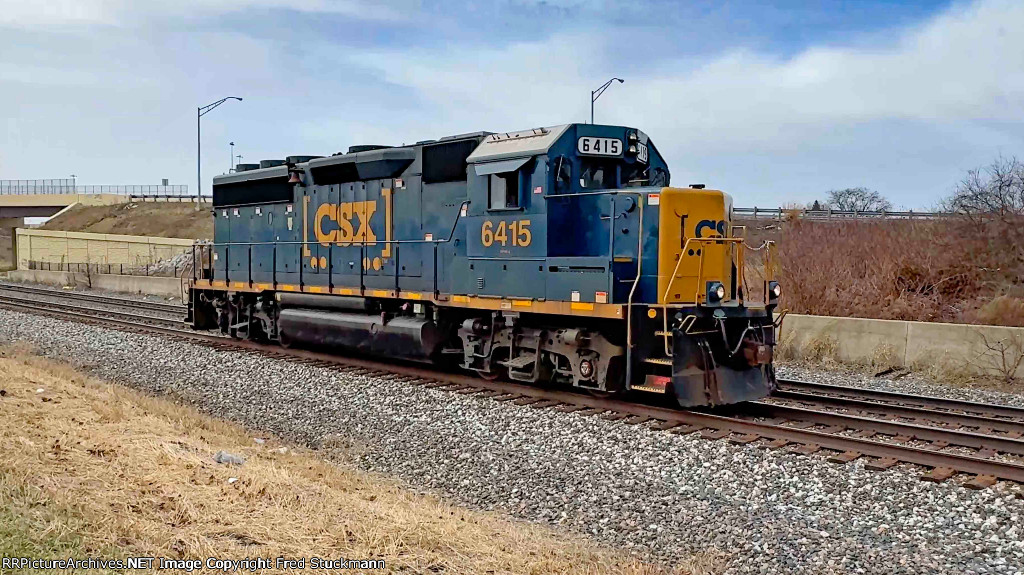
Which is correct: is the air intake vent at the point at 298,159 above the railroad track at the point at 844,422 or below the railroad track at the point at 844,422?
above

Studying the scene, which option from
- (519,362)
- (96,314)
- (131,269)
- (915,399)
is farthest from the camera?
(131,269)

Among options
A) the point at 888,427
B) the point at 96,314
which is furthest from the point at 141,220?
the point at 888,427

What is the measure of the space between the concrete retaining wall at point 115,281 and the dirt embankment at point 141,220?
14.5 m

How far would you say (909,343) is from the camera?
1287 cm

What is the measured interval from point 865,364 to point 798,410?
4.73 metres

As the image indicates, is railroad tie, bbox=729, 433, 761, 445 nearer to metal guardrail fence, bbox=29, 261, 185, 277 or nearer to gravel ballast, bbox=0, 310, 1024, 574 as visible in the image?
gravel ballast, bbox=0, 310, 1024, 574

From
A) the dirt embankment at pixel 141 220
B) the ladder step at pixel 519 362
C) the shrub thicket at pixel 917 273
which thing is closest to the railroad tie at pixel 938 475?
the ladder step at pixel 519 362

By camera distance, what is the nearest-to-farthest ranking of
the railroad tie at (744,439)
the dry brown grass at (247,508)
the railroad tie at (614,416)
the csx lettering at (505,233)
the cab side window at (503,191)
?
1. the dry brown grass at (247,508)
2. the railroad tie at (744,439)
3. the railroad tie at (614,416)
4. the csx lettering at (505,233)
5. the cab side window at (503,191)

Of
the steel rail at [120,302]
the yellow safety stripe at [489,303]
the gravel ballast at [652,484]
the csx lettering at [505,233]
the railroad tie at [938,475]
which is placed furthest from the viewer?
the steel rail at [120,302]

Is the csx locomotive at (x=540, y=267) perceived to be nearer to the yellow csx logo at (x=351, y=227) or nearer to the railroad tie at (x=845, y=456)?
the yellow csx logo at (x=351, y=227)

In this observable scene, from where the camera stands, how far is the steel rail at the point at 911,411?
339 inches

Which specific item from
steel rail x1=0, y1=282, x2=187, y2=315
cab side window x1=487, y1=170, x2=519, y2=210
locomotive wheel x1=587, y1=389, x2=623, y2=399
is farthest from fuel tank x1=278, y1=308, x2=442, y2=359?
steel rail x1=0, y1=282, x2=187, y2=315

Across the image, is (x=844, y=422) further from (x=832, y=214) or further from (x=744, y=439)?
(x=832, y=214)

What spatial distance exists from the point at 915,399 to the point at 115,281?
29.5 metres
